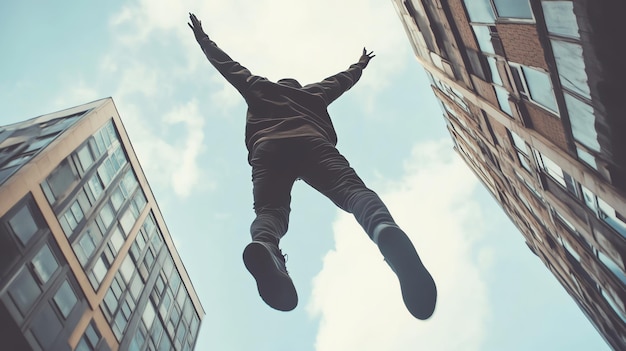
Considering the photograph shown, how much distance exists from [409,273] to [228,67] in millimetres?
3514

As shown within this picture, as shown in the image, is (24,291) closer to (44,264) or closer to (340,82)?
(44,264)

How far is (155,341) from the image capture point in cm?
1988

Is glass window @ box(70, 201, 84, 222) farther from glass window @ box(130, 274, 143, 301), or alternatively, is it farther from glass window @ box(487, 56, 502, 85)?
glass window @ box(487, 56, 502, 85)

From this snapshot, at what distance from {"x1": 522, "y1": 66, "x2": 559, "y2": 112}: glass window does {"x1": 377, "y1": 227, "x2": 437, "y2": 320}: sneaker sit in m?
6.08

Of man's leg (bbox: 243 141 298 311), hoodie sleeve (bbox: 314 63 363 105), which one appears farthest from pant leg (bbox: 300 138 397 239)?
hoodie sleeve (bbox: 314 63 363 105)

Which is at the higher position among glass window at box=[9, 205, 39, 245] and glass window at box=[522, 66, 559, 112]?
glass window at box=[9, 205, 39, 245]

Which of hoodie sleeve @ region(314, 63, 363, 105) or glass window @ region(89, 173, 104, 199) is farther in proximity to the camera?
glass window @ region(89, 173, 104, 199)

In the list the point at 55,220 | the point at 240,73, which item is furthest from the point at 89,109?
the point at 240,73

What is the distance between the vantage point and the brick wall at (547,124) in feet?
25.2

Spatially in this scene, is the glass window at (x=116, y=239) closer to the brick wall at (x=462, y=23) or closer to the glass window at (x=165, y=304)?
the glass window at (x=165, y=304)

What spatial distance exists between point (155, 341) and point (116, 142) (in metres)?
10.6

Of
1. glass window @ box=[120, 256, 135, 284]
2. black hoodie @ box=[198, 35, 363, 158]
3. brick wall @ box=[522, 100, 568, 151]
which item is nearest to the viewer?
black hoodie @ box=[198, 35, 363, 158]

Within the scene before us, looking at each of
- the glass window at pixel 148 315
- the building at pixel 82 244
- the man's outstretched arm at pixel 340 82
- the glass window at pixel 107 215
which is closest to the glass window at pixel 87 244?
the building at pixel 82 244

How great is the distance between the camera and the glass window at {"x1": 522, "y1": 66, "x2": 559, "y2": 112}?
23.7ft
